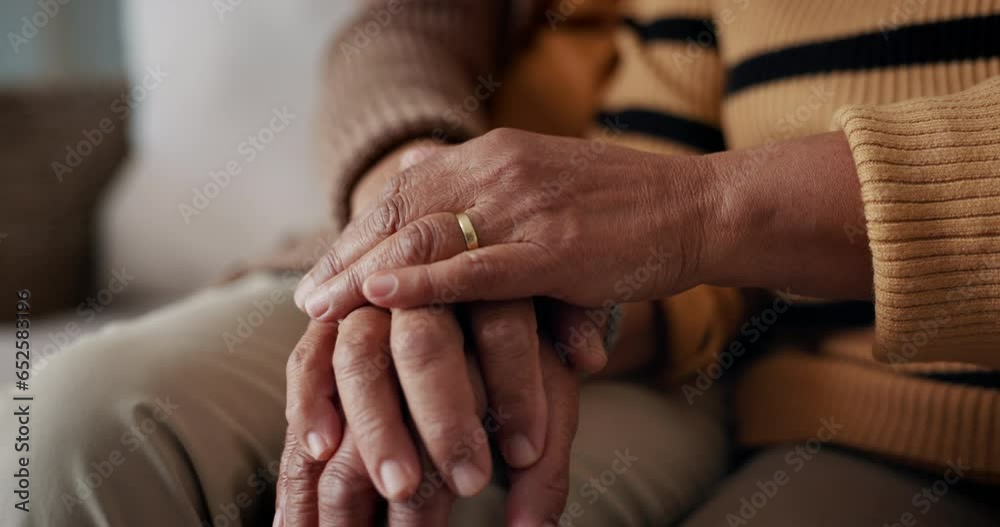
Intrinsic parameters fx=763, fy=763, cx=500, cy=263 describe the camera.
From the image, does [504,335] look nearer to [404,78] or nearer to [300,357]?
[300,357]

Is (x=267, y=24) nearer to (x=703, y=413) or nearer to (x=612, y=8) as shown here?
(x=612, y=8)

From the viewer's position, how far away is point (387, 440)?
1.36ft

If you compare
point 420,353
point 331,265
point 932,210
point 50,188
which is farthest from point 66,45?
point 932,210

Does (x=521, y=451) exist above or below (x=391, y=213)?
below

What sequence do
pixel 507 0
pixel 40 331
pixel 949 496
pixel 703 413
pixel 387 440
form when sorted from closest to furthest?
1. pixel 387 440
2. pixel 949 496
3. pixel 703 413
4. pixel 40 331
5. pixel 507 0

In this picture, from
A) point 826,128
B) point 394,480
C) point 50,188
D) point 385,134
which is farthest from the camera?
point 50,188

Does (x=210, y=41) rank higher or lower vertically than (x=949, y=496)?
higher

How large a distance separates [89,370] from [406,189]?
0.24 metres

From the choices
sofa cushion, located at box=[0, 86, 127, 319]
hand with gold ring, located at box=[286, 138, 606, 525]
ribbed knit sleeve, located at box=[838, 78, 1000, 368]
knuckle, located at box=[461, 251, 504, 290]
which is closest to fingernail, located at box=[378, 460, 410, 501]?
hand with gold ring, located at box=[286, 138, 606, 525]

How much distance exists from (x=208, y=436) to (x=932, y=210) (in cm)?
47

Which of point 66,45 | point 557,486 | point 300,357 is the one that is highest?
point 66,45

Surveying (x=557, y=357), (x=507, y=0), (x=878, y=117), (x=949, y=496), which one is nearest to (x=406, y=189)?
(x=557, y=357)

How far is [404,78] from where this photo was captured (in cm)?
84

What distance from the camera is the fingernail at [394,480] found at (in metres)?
0.41
